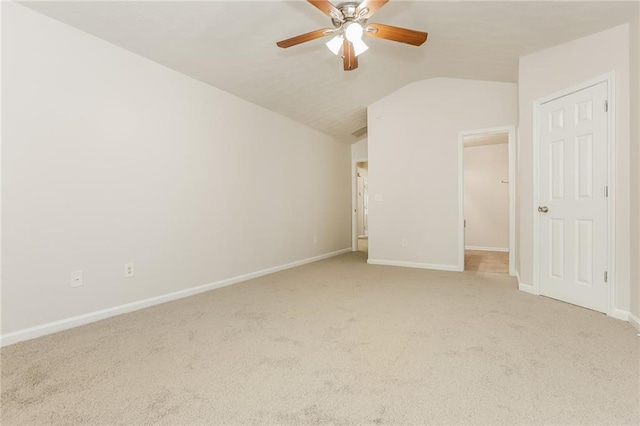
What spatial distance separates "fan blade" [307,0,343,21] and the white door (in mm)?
2334

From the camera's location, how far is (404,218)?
5059 mm

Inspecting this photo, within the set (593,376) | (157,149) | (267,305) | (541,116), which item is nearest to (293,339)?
(267,305)

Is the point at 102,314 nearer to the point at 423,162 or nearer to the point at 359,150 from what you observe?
the point at 423,162

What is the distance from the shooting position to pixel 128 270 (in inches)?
112

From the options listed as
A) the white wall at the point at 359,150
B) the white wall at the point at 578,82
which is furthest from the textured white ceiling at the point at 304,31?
the white wall at the point at 359,150

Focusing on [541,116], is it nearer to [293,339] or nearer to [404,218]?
[404,218]

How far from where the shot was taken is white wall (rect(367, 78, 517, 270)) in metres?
4.56

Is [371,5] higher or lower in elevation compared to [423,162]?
higher

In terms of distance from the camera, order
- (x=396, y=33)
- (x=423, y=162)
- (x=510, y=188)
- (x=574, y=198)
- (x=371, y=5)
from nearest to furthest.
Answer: (x=371, y=5)
(x=396, y=33)
(x=574, y=198)
(x=510, y=188)
(x=423, y=162)

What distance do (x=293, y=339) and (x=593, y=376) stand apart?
1713mm

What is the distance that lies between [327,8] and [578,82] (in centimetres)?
242

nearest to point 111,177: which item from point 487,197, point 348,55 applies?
point 348,55

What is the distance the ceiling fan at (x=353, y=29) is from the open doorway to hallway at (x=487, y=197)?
4903 mm

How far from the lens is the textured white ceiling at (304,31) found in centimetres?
247
